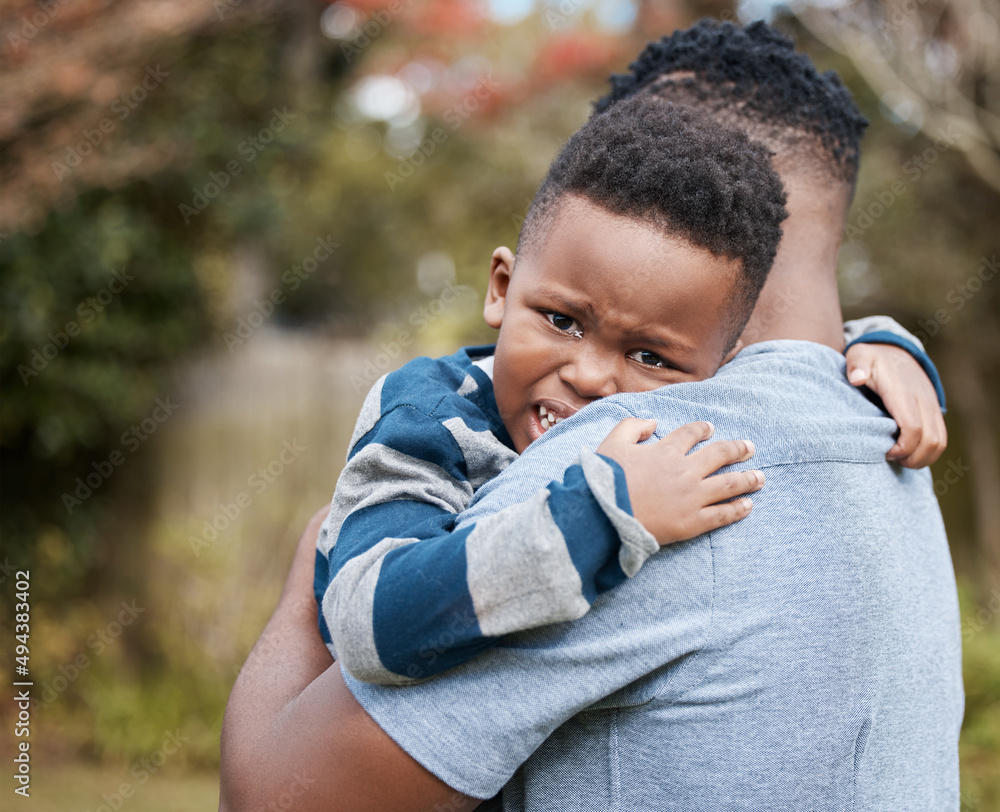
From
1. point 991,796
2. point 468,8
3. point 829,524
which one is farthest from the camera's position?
point 468,8

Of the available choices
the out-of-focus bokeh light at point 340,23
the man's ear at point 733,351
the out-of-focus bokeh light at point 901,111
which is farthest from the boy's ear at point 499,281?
the out-of-focus bokeh light at point 340,23

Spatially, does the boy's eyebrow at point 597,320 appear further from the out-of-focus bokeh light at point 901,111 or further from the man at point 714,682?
the out-of-focus bokeh light at point 901,111

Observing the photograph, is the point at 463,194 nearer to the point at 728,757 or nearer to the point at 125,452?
the point at 125,452

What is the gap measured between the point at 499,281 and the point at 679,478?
730 mm

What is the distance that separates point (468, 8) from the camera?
30.1 ft

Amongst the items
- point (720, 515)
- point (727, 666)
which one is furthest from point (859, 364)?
point (727, 666)

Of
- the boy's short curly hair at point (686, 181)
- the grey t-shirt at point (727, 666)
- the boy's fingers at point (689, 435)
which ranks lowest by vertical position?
the grey t-shirt at point (727, 666)

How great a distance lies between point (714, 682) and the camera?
109 centimetres

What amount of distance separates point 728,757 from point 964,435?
23.7ft

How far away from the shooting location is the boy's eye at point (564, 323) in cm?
146

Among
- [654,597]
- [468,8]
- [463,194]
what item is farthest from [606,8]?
[654,597]

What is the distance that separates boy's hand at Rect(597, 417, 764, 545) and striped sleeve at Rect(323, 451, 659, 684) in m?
0.03

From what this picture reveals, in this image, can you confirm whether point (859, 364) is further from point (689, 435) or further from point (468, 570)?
point (468, 570)

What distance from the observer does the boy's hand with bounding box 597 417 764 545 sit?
3.56ft
